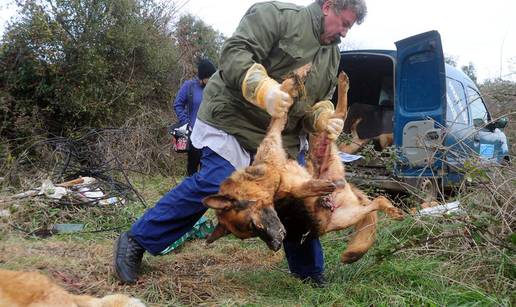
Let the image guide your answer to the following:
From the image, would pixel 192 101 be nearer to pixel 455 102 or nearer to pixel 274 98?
pixel 455 102

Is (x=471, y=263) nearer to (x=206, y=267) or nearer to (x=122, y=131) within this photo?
(x=206, y=267)

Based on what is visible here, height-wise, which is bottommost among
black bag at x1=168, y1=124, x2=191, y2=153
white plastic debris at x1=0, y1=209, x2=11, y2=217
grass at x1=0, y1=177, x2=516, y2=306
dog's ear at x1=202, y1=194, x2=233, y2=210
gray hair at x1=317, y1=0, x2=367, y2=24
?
grass at x1=0, y1=177, x2=516, y2=306

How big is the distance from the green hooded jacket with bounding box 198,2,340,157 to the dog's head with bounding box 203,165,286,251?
0.47 metres

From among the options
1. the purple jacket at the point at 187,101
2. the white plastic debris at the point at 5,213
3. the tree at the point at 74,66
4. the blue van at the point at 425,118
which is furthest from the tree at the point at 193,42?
the white plastic debris at the point at 5,213

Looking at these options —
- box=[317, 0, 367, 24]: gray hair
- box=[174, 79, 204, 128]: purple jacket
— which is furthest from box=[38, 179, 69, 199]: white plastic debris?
box=[317, 0, 367, 24]: gray hair

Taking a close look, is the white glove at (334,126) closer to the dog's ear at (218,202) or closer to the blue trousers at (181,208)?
the blue trousers at (181,208)

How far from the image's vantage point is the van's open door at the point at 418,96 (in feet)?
19.7

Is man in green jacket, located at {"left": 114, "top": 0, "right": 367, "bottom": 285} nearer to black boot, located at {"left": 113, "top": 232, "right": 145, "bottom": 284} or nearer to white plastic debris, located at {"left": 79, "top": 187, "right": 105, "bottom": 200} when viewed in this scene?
black boot, located at {"left": 113, "top": 232, "right": 145, "bottom": 284}

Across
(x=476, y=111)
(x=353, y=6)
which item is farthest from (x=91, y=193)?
(x=476, y=111)

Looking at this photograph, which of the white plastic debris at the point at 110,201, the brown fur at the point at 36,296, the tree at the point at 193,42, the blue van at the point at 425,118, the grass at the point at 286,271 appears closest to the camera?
the brown fur at the point at 36,296

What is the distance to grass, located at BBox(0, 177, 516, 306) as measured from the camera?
132 inches

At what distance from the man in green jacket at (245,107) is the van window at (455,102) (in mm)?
2772

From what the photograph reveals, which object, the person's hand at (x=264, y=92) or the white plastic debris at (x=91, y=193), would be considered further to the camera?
the white plastic debris at (x=91, y=193)

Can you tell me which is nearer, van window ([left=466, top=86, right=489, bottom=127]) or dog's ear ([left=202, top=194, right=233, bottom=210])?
dog's ear ([left=202, top=194, right=233, bottom=210])
